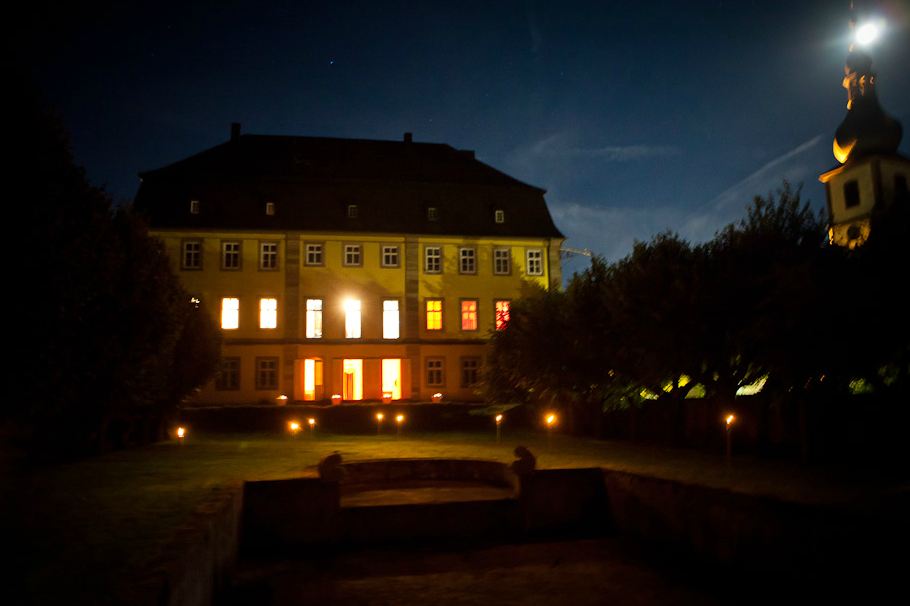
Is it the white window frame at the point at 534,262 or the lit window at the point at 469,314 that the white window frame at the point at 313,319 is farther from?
the white window frame at the point at 534,262

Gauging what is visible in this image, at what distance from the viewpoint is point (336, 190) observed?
123ft

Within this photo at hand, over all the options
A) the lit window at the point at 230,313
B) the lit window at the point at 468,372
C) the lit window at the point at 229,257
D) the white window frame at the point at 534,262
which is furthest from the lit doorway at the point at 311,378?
the white window frame at the point at 534,262

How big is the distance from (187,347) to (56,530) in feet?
47.8

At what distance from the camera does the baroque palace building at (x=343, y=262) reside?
Answer: 117 ft

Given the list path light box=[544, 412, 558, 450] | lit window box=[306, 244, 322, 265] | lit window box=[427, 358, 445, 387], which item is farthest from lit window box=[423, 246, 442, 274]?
path light box=[544, 412, 558, 450]

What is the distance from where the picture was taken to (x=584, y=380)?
67.8 ft

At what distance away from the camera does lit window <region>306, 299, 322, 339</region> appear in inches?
1442

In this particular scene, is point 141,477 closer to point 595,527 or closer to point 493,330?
point 595,527

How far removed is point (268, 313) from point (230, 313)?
1.83 metres

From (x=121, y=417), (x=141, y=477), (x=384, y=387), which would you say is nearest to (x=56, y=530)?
(x=141, y=477)

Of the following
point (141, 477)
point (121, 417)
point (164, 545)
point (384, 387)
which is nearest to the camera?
point (164, 545)

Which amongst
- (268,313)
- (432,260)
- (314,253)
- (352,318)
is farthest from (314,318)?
(432,260)

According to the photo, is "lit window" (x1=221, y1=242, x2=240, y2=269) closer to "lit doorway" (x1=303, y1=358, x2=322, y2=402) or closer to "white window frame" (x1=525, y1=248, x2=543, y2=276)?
"lit doorway" (x1=303, y1=358, x2=322, y2=402)

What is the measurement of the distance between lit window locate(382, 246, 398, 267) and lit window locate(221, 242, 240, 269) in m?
7.31
